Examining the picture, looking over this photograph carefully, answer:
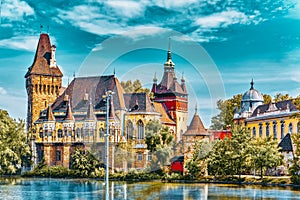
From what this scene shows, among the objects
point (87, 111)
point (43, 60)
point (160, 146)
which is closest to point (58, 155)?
point (87, 111)

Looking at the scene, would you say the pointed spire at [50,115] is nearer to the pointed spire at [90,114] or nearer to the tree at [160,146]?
the pointed spire at [90,114]

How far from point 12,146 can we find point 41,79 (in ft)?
29.4

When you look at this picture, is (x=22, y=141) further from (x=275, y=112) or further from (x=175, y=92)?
(x=275, y=112)

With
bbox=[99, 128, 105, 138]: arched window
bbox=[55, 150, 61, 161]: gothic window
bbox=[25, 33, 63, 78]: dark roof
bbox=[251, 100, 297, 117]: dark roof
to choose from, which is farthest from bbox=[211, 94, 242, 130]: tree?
bbox=[25, 33, 63, 78]: dark roof

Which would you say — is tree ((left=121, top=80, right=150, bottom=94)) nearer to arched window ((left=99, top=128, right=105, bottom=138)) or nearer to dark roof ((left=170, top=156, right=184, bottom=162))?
arched window ((left=99, top=128, right=105, bottom=138))

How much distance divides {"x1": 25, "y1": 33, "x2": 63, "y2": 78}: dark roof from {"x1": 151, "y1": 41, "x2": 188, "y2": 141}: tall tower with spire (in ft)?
31.8

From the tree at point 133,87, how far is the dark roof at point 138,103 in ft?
4.99

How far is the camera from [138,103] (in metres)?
39.6

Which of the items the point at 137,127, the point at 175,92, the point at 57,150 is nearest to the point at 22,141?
the point at 57,150

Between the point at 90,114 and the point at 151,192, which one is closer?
the point at 151,192

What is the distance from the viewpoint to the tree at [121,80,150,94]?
42.0 metres

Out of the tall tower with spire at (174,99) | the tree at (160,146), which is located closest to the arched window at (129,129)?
the tall tower with spire at (174,99)

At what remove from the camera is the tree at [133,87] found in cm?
4197

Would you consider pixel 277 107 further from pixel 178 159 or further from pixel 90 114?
pixel 90 114
